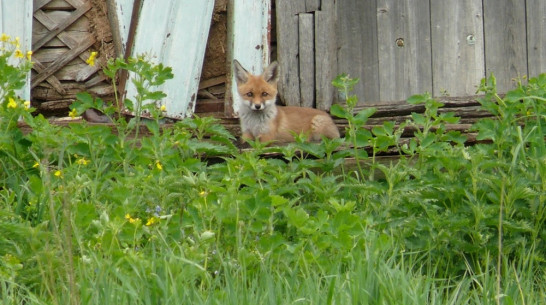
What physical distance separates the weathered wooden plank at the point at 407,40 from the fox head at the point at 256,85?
41.3 inches

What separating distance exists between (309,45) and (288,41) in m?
0.18

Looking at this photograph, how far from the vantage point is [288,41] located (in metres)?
8.11

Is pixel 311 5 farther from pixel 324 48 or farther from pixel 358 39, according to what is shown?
pixel 358 39

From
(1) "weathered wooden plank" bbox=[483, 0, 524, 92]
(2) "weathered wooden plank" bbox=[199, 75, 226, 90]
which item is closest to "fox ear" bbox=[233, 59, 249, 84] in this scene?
(2) "weathered wooden plank" bbox=[199, 75, 226, 90]

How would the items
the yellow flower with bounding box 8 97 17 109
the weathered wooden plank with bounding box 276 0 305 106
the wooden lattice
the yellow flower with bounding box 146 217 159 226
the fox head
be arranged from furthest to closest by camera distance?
the wooden lattice → the weathered wooden plank with bounding box 276 0 305 106 → the fox head → the yellow flower with bounding box 8 97 17 109 → the yellow flower with bounding box 146 217 159 226

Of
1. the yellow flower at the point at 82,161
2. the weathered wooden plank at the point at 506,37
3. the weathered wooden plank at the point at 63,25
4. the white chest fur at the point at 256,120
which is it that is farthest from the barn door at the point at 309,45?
the yellow flower at the point at 82,161

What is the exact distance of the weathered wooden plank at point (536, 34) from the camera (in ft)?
27.0

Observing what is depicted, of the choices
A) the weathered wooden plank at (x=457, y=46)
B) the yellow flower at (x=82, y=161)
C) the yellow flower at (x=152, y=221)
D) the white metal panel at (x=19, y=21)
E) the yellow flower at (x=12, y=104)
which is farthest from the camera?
the weathered wooden plank at (x=457, y=46)

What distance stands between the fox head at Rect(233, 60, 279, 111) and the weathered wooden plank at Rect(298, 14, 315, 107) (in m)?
0.28

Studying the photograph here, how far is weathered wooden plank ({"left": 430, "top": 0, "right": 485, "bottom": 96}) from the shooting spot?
8297mm

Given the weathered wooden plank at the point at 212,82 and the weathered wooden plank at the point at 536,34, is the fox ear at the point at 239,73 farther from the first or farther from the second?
the weathered wooden plank at the point at 536,34

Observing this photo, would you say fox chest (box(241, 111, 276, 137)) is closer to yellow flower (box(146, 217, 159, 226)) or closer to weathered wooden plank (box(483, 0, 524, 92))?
weathered wooden plank (box(483, 0, 524, 92))

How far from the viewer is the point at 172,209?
498 cm

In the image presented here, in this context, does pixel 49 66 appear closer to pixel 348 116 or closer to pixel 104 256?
pixel 348 116
